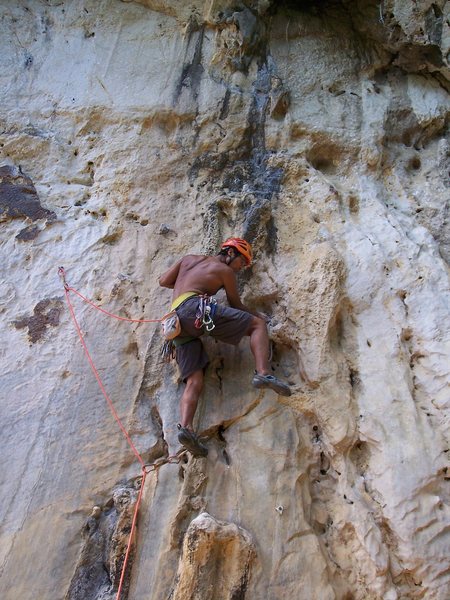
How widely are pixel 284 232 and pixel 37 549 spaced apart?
285 cm

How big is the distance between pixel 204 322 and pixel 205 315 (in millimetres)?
49

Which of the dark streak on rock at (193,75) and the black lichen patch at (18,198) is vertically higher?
the dark streak on rock at (193,75)

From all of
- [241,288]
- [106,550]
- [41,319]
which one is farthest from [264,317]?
[106,550]

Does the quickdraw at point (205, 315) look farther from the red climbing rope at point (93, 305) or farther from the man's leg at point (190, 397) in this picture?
the red climbing rope at point (93, 305)

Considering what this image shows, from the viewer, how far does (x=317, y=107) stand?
5328 millimetres

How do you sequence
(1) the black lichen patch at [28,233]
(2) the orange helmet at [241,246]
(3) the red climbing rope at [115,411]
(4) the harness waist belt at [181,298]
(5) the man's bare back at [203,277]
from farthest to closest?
(1) the black lichen patch at [28,233]
(2) the orange helmet at [241,246]
(5) the man's bare back at [203,277]
(4) the harness waist belt at [181,298]
(3) the red climbing rope at [115,411]

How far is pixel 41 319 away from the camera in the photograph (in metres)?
4.33

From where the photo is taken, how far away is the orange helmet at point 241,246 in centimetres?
425

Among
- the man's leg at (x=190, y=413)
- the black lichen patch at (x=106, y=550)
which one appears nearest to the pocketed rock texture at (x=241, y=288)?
the black lichen patch at (x=106, y=550)

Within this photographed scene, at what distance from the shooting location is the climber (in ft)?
12.0

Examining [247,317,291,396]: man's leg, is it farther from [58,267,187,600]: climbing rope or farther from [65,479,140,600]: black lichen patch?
[65,479,140,600]: black lichen patch

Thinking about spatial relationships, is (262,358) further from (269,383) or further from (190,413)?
(190,413)

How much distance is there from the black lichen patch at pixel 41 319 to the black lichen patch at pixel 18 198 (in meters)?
0.84

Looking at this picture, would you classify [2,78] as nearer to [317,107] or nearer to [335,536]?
[317,107]
